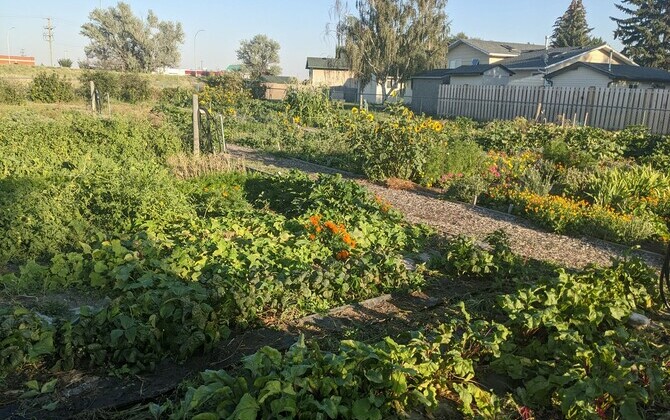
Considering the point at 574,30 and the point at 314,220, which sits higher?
the point at 574,30

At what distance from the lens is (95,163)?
7293 millimetres

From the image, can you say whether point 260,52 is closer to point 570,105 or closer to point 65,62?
point 65,62

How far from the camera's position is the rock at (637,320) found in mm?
4297

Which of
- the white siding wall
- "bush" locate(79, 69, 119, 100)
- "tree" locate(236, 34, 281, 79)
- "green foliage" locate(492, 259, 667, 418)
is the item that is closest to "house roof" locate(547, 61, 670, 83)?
the white siding wall

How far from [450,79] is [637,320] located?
3287 cm

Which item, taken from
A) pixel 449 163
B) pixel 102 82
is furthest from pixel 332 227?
pixel 102 82

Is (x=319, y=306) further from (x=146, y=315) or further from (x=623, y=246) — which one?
(x=623, y=246)

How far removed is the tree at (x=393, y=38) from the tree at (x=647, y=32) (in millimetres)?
22884

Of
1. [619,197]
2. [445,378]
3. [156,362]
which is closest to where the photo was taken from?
[445,378]

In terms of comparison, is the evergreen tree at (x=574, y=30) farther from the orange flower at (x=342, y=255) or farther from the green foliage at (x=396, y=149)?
the orange flower at (x=342, y=255)

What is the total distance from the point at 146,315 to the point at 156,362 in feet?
1.22

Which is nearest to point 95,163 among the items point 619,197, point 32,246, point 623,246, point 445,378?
point 32,246

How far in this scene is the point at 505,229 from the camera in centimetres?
734

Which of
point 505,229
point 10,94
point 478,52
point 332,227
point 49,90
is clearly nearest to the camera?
point 332,227
